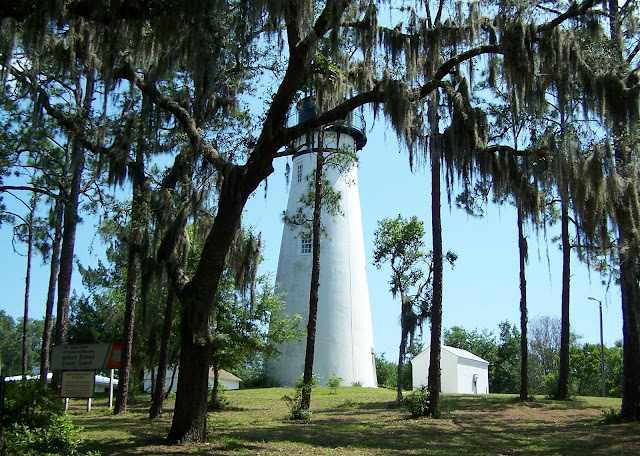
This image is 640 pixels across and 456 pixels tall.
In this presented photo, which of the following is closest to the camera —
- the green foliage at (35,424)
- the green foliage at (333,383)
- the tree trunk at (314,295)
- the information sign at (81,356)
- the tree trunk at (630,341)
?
the green foliage at (35,424)

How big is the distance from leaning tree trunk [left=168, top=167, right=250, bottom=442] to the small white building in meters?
25.1

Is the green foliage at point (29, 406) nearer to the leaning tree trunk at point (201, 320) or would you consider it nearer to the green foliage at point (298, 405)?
the leaning tree trunk at point (201, 320)

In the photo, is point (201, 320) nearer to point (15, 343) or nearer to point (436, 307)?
point (436, 307)

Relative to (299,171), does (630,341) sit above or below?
below

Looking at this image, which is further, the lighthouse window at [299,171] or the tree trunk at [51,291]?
the lighthouse window at [299,171]

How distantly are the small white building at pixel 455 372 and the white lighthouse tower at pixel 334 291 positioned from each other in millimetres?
7204

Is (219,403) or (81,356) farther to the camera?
(219,403)

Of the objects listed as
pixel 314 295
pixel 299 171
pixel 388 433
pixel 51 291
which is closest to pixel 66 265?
pixel 51 291

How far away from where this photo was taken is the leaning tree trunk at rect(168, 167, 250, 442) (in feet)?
33.0

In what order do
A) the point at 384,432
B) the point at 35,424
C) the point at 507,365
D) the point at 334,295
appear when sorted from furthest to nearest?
the point at 507,365 → the point at 334,295 → the point at 384,432 → the point at 35,424

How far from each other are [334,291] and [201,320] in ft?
59.7

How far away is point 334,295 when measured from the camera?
28031 millimetres

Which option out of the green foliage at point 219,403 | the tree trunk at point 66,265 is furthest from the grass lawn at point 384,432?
the tree trunk at point 66,265

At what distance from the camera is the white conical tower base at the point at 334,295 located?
27609 mm
